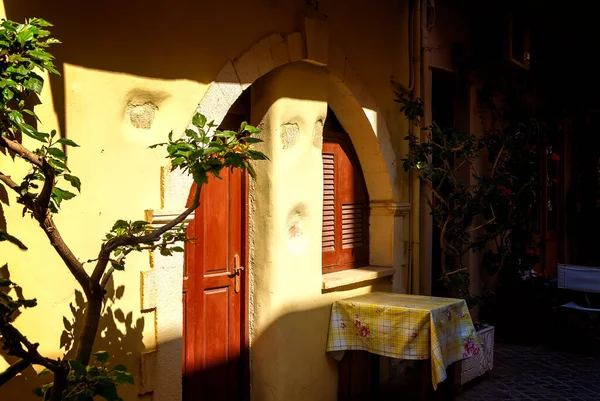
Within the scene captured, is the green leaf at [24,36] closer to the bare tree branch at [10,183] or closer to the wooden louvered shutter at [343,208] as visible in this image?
the bare tree branch at [10,183]

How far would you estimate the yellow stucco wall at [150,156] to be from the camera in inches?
132

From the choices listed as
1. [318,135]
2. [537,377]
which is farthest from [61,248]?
[537,377]

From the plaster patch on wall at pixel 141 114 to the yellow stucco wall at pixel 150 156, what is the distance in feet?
0.06

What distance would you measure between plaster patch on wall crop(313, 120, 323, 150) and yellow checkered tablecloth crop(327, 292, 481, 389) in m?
1.24

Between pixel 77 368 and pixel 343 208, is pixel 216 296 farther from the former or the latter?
pixel 77 368

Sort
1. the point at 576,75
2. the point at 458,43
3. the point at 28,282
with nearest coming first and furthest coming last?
the point at 28,282 < the point at 458,43 < the point at 576,75

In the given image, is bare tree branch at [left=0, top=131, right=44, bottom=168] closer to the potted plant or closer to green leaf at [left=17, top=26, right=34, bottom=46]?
green leaf at [left=17, top=26, right=34, bottom=46]

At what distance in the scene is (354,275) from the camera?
18.3 feet

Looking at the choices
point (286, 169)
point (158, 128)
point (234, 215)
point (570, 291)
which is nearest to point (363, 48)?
point (286, 169)

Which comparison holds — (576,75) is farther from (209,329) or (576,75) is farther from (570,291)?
(209,329)

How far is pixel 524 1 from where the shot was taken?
7.93 metres

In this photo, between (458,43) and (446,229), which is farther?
(458,43)

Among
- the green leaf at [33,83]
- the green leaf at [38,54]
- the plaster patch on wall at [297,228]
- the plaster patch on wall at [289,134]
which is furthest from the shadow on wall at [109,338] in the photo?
the plaster patch on wall at [289,134]

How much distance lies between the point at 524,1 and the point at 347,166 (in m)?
3.61
